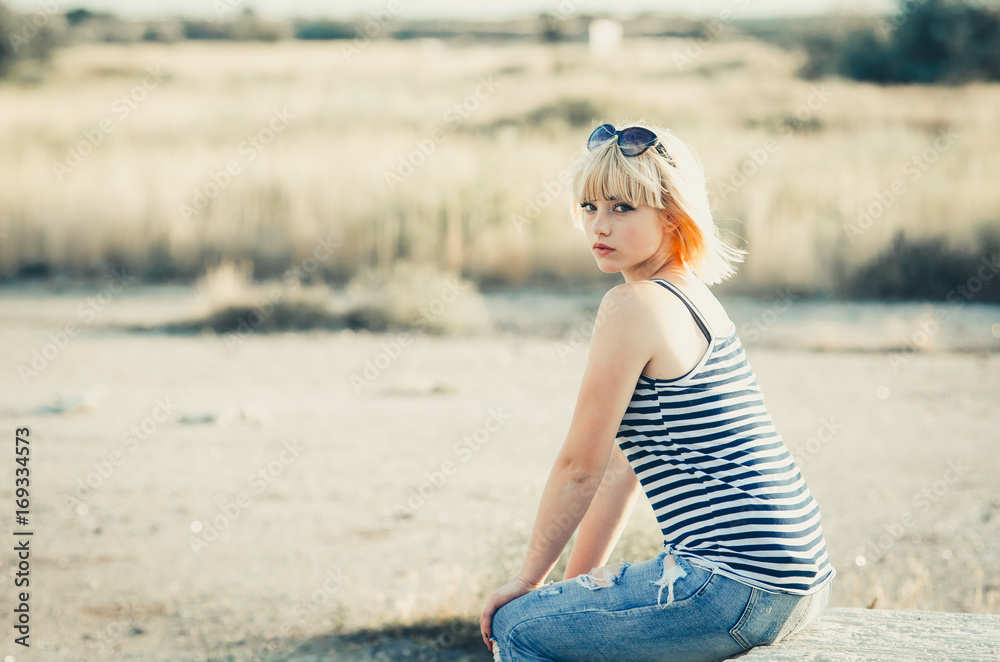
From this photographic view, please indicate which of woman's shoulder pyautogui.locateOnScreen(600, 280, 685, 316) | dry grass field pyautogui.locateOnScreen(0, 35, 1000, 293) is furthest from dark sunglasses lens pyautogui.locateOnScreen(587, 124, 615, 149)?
dry grass field pyautogui.locateOnScreen(0, 35, 1000, 293)

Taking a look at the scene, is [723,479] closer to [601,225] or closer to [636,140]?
[601,225]

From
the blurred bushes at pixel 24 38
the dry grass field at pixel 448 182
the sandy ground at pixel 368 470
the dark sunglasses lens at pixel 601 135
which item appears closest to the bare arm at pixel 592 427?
A: the dark sunglasses lens at pixel 601 135

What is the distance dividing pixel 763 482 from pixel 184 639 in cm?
282

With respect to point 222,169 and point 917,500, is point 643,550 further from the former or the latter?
Answer: point 222,169

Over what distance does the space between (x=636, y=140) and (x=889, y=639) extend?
1370 millimetres

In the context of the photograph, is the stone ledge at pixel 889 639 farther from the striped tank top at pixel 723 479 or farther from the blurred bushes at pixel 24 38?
the blurred bushes at pixel 24 38

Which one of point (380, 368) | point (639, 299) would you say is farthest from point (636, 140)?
point (380, 368)

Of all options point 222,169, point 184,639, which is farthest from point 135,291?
point 184,639

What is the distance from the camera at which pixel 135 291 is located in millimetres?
11844

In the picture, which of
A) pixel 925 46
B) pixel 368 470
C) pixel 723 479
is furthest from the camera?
pixel 925 46

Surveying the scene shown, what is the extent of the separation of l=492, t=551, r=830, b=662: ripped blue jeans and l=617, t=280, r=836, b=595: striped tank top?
43mm

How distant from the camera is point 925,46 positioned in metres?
32.3

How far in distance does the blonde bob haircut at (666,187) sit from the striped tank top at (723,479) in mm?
223

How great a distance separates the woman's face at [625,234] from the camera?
86.0 inches
